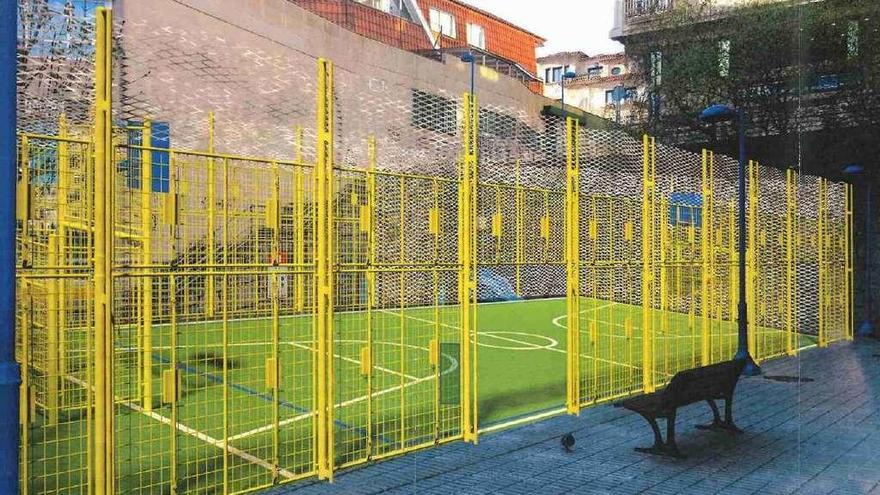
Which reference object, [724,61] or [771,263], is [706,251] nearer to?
[771,263]

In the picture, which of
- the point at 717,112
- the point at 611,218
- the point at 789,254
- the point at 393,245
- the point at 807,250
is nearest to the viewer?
the point at 611,218

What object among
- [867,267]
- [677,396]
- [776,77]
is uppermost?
[776,77]

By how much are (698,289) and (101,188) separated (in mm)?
11419

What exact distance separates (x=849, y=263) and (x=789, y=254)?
488 centimetres

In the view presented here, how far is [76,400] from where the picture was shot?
9352 mm

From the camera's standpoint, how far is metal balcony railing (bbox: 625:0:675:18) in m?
28.1

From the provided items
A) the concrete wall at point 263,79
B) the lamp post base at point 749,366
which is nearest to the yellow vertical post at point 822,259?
the lamp post base at point 749,366

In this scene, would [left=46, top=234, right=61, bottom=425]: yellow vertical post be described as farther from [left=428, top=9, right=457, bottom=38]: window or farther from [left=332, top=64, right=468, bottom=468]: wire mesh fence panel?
[left=428, top=9, right=457, bottom=38]: window

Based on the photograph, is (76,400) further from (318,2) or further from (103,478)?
(318,2)

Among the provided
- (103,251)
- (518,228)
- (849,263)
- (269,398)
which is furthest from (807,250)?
(103,251)

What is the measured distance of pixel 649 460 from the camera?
713 cm

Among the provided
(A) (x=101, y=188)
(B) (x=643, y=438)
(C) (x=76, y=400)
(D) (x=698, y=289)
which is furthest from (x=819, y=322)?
(A) (x=101, y=188)

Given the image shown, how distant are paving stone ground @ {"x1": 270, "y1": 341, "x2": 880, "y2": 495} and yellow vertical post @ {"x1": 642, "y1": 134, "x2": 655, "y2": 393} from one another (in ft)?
3.16

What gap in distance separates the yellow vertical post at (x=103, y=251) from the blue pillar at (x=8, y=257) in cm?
147
